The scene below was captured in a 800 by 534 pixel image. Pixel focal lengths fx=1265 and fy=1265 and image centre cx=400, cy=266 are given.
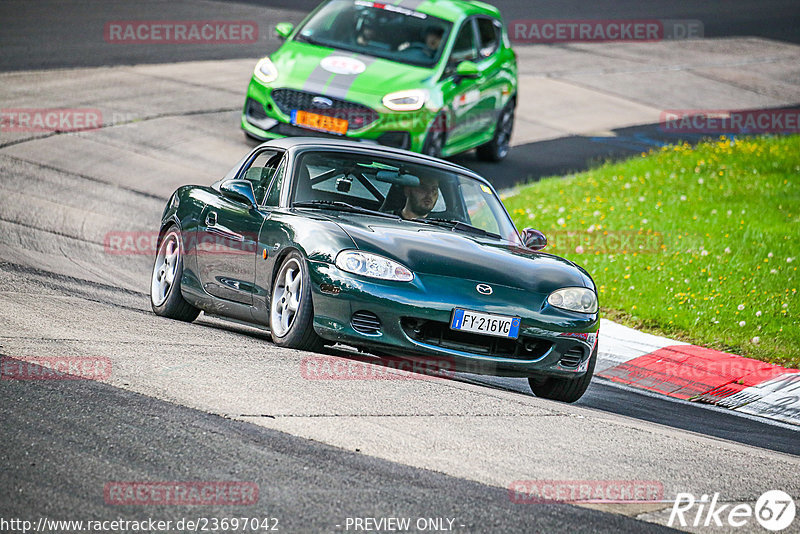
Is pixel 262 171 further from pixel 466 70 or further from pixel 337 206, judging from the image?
pixel 466 70

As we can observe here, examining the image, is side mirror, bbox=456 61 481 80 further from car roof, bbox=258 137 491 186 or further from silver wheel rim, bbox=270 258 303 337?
silver wheel rim, bbox=270 258 303 337

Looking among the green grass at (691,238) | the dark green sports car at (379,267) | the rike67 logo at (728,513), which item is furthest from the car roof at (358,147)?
the rike67 logo at (728,513)

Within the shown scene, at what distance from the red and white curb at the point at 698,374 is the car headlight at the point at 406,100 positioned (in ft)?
16.8

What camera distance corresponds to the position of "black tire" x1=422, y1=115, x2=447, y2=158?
14.9 m

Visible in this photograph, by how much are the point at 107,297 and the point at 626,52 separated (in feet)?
70.5

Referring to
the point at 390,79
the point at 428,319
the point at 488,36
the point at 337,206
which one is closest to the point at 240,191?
the point at 337,206

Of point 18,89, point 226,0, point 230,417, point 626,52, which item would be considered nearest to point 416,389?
point 230,417

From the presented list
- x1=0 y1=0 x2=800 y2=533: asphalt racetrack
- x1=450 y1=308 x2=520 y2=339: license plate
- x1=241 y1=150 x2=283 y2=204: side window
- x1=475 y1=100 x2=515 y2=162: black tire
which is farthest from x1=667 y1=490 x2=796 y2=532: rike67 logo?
x1=475 y1=100 x2=515 y2=162: black tire

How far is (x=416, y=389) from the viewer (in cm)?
665

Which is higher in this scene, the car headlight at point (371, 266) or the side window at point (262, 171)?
the car headlight at point (371, 266)

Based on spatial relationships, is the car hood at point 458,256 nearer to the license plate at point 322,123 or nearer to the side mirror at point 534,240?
the side mirror at point 534,240

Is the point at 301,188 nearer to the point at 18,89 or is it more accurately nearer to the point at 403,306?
the point at 403,306

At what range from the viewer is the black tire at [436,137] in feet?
48.9

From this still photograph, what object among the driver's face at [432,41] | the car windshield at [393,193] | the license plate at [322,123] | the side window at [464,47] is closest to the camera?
the car windshield at [393,193]
